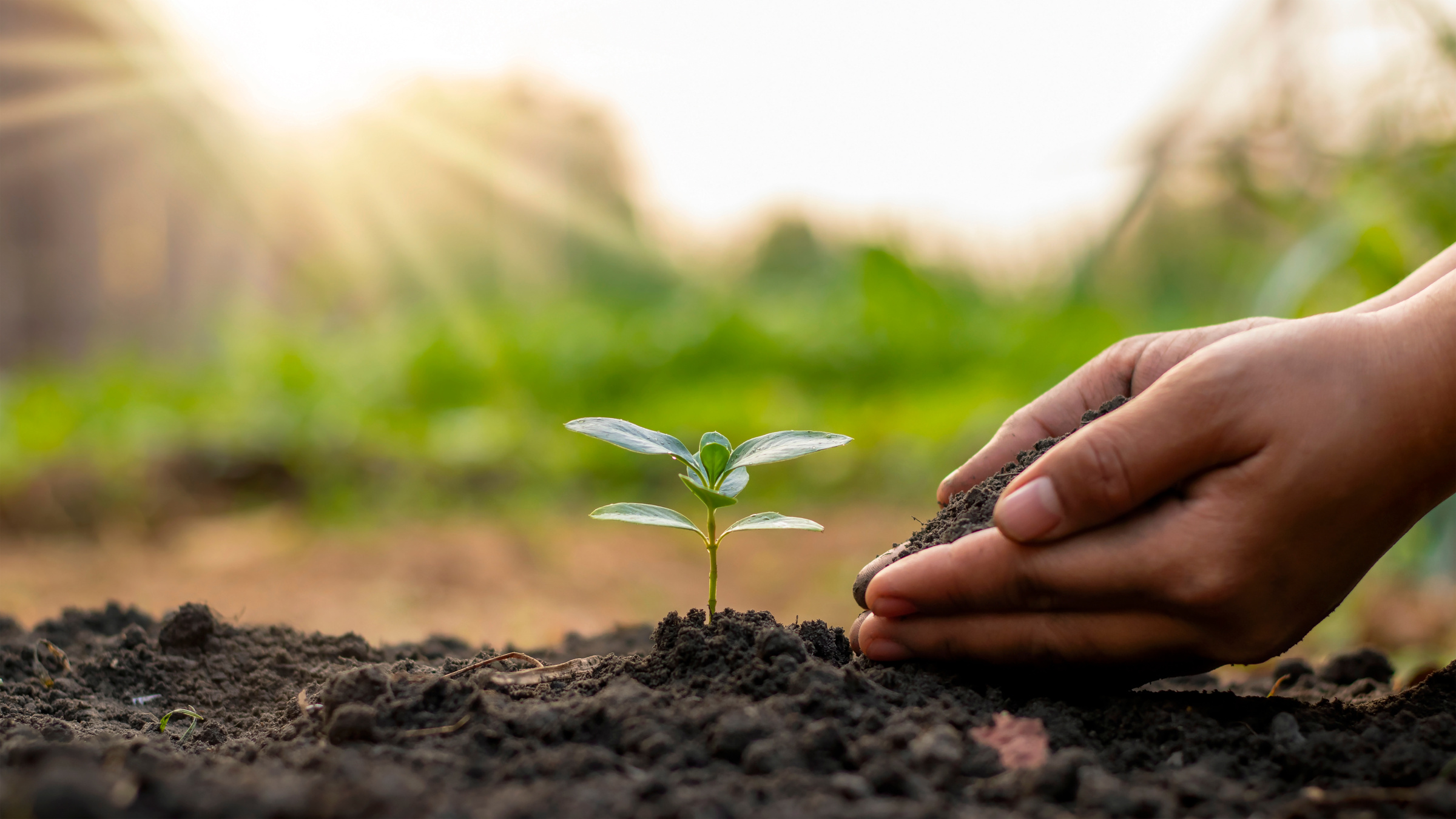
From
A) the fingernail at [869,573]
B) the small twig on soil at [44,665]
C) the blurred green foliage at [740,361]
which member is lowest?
the small twig on soil at [44,665]

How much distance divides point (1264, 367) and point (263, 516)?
4234 millimetres

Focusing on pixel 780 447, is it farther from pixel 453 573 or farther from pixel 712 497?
pixel 453 573

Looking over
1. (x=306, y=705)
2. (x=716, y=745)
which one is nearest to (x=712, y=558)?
(x=716, y=745)

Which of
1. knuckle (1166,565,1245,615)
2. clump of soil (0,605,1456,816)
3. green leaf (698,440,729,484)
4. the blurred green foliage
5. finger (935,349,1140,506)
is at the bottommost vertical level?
clump of soil (0,605,1456,816)

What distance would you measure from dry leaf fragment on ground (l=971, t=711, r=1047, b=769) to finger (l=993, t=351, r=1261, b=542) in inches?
7.6

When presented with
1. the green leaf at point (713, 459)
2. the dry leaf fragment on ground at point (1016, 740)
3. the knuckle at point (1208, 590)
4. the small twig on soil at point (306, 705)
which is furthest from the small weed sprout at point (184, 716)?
the knuckle at point (1208, 590)

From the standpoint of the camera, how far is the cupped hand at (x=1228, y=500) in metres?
0.94

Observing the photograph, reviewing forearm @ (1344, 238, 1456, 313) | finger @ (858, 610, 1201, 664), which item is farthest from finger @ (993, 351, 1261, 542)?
forearm @ (1344, 238, 1456, 313)

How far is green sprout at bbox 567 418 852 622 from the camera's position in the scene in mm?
1095

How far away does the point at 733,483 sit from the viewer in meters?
1.13

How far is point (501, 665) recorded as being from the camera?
1272 mm

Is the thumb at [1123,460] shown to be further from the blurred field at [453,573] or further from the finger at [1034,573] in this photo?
the blurred field at [453,573]

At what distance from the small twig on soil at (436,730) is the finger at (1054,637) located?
0.52 metres

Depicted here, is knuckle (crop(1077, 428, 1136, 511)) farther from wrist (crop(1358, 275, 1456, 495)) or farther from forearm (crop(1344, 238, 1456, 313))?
forearm (crop(1344, 238, 1456, 313))
